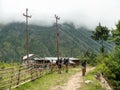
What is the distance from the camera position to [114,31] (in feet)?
177

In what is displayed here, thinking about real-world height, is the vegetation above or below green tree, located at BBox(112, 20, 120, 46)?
below

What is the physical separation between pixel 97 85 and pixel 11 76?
314 inches

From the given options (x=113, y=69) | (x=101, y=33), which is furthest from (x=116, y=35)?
(x=101, y=33)

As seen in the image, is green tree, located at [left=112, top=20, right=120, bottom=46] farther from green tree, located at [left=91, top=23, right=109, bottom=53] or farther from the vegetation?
green tree, located at [left=91, top=23, right=109, bottom=53]

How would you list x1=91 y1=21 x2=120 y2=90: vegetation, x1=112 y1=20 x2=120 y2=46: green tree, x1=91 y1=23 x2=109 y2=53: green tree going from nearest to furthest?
x1=91 y1=21 x2=120 y2=90: vegetation
x1=112 y1=20 x2=120 y2=46: green tree
x1=91 y1=23 x2=109 y2=53: green tree

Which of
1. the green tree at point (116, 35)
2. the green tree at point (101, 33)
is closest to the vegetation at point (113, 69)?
the green tree at point (116, 35)

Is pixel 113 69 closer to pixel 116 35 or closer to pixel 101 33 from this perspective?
pixel 116 35

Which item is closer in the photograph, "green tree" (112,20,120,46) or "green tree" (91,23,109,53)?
"green tree" (112,20,120,46)

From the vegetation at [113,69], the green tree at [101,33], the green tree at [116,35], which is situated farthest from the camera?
the green tree at [101,33]

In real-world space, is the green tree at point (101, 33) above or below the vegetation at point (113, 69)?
above

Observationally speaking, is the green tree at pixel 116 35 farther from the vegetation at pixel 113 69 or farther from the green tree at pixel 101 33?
the green tree at pixel 101 33

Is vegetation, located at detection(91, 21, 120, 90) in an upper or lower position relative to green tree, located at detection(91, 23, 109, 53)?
lower

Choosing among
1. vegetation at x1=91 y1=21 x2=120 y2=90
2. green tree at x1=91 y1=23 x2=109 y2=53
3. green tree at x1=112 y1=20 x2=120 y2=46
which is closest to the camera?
vegetation at x1=91 y1=21 x2=120 y2=90

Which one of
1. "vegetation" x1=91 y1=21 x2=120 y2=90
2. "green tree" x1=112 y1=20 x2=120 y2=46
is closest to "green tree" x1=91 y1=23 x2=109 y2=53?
"green tree" x1=112 y1=20 x2=120 y2=46
